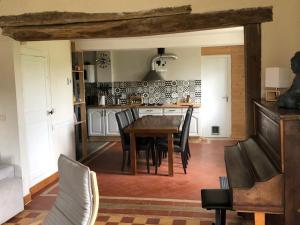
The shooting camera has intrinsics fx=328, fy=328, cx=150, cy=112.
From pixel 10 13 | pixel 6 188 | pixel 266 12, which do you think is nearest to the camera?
pixel 266 12

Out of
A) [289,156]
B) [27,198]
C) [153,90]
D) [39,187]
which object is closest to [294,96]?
[289,156]

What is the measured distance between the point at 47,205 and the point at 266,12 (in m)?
3.29

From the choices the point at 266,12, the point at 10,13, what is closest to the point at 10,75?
the point at 10,13

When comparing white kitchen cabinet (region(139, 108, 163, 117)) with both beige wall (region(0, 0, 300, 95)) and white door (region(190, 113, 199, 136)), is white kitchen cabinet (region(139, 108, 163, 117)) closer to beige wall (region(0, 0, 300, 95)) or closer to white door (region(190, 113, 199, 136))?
white door (region(190, 113, 199, 136))

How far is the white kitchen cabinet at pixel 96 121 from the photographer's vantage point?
8.06 m

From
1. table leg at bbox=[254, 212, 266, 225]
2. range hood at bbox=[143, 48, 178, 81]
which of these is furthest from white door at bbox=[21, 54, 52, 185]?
range hood at bbox=[143, 48, 178, 81]

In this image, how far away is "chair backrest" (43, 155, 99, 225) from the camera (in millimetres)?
1737

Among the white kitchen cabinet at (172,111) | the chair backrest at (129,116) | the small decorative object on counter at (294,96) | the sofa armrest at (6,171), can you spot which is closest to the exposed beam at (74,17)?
the small decorative object on counter at (294,96)

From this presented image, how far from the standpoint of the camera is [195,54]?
7.89 metres

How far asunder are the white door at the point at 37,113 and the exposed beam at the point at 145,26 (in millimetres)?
540

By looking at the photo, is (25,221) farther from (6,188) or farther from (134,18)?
(134,18)

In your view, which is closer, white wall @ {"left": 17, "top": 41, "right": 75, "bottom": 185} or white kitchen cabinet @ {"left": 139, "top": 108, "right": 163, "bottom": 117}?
white wall @ {"left": 17, "top": 41, "right": 75, "bottom": 185}

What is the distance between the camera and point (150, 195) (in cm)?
426

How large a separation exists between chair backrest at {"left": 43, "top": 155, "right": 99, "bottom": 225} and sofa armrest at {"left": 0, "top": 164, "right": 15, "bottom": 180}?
187cm
